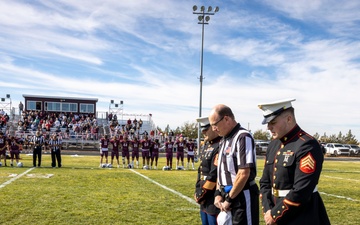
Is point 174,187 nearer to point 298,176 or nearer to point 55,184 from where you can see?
point 55,184

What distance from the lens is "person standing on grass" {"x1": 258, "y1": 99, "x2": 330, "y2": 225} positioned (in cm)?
338

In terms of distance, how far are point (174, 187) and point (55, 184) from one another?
13.8 ft

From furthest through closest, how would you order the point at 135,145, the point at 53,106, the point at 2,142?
the point at 53,106, the point at 135,145, the point at 2,142

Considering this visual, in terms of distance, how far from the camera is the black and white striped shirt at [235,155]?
4074 millimetres

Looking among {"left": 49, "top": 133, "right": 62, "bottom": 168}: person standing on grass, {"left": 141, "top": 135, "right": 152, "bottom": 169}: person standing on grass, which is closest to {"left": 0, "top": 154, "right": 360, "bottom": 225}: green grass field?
{"left": 49, "top": 133, "right": 62, "bottom": 168}: person standing on grass

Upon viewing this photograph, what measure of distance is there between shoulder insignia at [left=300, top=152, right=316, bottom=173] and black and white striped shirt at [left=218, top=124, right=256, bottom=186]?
0.72 meters

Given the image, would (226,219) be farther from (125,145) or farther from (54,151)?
(125,145)

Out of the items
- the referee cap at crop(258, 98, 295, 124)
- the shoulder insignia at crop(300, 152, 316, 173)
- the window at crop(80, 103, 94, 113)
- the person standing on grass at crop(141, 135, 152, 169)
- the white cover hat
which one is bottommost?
the person standing on grass at crop(141, 135, 152, 169)

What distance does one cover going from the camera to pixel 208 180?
4.82 metres

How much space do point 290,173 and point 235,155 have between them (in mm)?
775

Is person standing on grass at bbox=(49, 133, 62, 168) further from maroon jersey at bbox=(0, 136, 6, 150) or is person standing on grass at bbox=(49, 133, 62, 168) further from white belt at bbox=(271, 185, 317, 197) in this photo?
white belt at bbox=(271, 185, 317, 197)

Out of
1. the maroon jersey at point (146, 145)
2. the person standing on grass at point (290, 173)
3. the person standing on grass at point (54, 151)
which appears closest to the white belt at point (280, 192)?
the person standing on grass at point (290, 173)

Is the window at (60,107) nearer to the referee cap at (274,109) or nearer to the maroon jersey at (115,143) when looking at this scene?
the maroon jersey at (115,143)

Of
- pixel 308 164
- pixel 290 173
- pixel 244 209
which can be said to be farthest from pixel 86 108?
pixel 308 164
